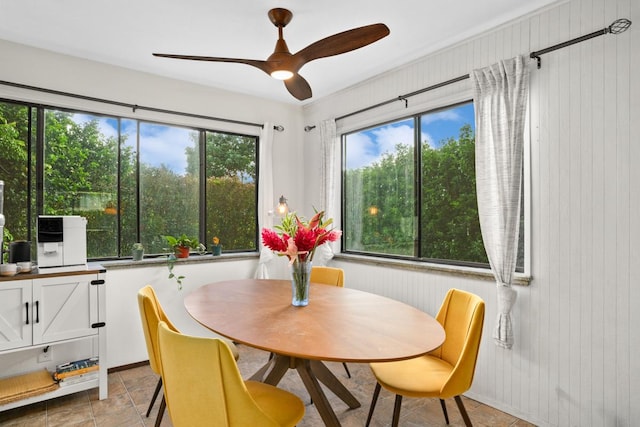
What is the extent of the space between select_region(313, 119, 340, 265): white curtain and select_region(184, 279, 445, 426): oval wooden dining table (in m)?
1.20

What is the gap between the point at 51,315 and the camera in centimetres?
243

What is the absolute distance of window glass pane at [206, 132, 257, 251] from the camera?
379cm

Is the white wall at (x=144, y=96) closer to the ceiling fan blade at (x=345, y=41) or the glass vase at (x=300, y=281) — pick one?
the ceiling fan blade at (x=345, y=41)

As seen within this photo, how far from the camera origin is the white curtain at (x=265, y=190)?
3902 mm

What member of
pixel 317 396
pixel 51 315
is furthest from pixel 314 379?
pixel 51 315

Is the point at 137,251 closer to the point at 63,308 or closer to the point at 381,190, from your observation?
the point at 63,308

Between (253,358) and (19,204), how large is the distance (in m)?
2.27

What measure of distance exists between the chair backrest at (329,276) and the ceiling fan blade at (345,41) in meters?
1.71

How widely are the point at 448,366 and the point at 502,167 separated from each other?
132cm

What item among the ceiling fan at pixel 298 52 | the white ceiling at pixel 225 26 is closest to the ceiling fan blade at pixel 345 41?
the ceiling fan at pixel 298 52

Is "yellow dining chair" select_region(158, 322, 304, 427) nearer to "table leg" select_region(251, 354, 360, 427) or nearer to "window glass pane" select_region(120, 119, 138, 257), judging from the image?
"table leg" select_region(251, 354, 360, 427)

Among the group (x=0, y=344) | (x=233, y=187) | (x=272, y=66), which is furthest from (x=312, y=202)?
(x=0, y=344)

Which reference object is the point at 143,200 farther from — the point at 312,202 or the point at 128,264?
the point at 312,202

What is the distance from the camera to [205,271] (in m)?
3.58
